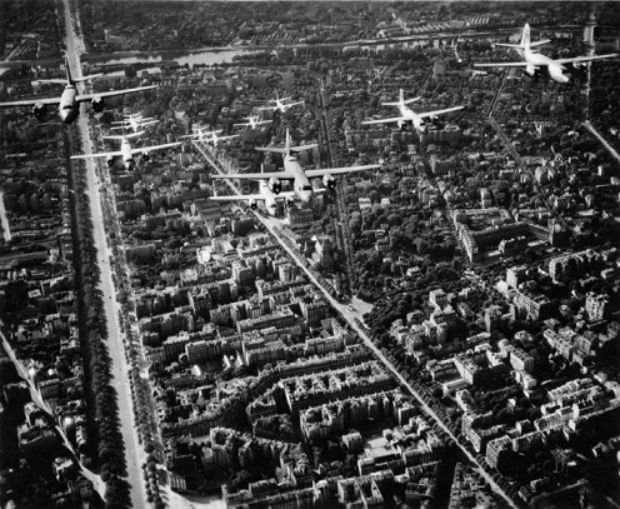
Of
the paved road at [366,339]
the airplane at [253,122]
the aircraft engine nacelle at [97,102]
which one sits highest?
the aircraft engine nacelle at [97,102]

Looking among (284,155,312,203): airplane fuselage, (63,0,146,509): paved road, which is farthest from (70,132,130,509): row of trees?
(284,155,312,203): airplane fuselage

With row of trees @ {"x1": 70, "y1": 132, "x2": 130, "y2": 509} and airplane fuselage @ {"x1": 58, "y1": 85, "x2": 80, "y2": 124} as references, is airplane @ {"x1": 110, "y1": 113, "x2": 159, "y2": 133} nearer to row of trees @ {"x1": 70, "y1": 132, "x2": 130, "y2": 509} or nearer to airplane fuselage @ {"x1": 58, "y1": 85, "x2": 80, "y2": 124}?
row of trees @ {"x1": 70, "y1": 132, "x2": 130, "y2": 509}

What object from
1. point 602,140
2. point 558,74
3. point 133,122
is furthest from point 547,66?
point 602,140

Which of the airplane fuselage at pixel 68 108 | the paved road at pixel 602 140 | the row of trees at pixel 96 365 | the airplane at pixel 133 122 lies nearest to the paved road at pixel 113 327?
the row of trees at pixel 96 365

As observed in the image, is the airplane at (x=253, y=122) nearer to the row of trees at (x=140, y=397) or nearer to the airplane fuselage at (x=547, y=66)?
the row of trees at (x=140, y=397)

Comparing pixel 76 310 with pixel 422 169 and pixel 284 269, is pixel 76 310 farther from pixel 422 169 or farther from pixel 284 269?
pixel 422 169

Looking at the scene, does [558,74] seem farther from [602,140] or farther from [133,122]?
[602,140]

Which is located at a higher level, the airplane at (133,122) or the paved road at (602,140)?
the airplane at (133,122)
